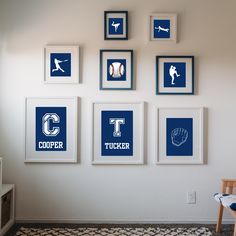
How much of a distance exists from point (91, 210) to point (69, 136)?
2.32 feet

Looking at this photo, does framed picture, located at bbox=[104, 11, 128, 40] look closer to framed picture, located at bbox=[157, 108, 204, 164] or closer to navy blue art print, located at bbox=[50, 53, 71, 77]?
navy blue art print, located at bbox=[50, 53, 71, 77]

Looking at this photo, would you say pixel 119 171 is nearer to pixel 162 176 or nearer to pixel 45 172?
pixel 162 176

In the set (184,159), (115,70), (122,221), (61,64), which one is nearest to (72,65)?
(61,64)

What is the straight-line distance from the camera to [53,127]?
105 inches

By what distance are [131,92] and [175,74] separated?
43 centimetres

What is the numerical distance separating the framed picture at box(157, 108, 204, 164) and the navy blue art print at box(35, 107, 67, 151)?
87 cm

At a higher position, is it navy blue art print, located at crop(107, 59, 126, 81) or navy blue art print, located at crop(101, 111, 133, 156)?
navy blue art print, located at crop(107, 59, 126, 81)

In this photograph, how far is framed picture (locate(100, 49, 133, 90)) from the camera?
2666mm

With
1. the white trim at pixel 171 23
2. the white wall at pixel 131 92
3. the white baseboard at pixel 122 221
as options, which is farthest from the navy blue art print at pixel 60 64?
the white baseboard at pixel 122 221

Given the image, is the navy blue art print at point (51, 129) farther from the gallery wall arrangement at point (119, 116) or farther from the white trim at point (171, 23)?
the white trim at point (171, 23)

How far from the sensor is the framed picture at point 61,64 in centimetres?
265

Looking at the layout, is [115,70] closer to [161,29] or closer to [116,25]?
[116,25]

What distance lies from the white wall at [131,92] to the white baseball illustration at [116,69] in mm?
130

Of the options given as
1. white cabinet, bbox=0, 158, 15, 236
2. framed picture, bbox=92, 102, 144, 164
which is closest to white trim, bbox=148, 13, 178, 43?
framed picture, bbox=92, 102, 144, 164
